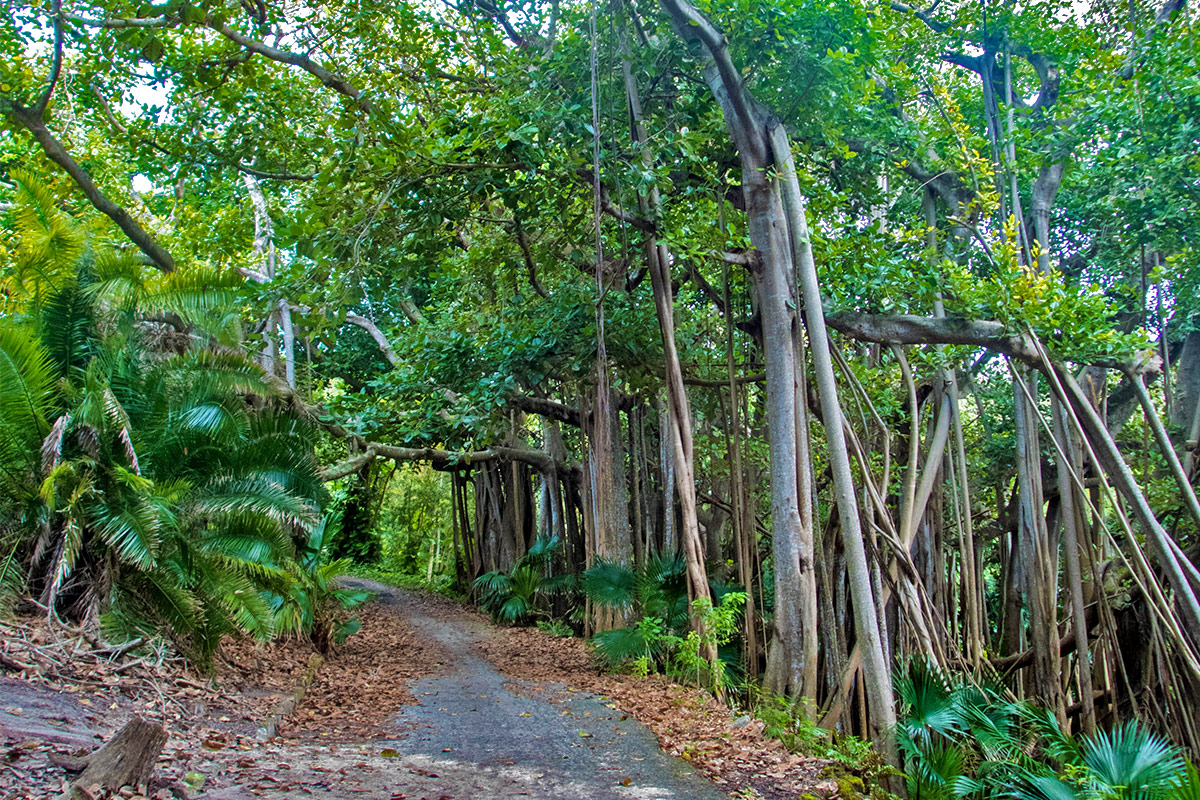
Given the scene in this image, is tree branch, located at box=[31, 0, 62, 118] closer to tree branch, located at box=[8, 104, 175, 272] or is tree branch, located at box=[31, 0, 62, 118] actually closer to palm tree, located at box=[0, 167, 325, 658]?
tree branch, located at box=[8, 104, 175, 272]

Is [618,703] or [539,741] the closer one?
[539,741]

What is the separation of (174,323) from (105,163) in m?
7.02

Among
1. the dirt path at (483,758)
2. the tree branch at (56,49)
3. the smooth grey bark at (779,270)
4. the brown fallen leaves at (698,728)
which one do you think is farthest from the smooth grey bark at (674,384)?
the tree branch at (56,49)

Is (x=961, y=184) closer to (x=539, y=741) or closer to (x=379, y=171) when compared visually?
(x=379, y=171)

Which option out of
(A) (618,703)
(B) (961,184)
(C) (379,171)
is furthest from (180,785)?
(B) (961,184)

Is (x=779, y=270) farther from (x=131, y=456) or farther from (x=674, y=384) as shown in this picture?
(x=131, y=456)

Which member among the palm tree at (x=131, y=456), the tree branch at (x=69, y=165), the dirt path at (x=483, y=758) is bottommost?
the dirt path at (x=483, y=758)

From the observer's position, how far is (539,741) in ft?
19.0

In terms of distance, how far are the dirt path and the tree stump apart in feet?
1.35

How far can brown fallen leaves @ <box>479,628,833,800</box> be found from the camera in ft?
15.9

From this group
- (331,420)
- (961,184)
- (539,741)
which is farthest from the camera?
(331,420)

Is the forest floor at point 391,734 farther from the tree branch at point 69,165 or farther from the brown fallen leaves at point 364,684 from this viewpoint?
the tree branch at point 69,165

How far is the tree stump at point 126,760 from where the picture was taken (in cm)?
359

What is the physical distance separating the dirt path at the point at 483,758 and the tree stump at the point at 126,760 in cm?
41
